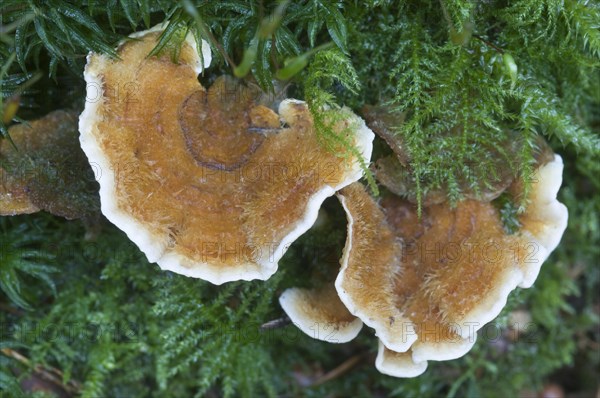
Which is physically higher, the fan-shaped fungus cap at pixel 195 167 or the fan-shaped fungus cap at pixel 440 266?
the fan-shaped fungus cap at pixel 195 167

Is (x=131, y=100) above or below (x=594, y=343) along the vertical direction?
above

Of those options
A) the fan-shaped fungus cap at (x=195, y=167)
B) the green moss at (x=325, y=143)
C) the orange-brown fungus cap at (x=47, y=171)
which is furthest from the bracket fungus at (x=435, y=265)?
the orange-brown fungus cap at (x=47, y=171)

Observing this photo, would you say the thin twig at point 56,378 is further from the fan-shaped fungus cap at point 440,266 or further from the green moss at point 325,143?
the fan-shaped fungus cap at point 440,266

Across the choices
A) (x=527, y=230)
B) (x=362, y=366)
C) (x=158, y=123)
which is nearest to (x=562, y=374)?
(x=362, y=366)

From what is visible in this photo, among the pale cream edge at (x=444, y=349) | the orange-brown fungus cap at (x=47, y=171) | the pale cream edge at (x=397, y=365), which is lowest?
the pale cream edge at (x=397, y=365)

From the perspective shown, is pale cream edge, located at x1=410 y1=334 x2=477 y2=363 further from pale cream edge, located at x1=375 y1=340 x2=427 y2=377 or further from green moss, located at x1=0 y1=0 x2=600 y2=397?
green moss, located at x1=0 y1=0 x2=600 y2=397

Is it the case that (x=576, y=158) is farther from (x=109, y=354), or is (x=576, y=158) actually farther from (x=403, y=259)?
(x=109, y=354)
